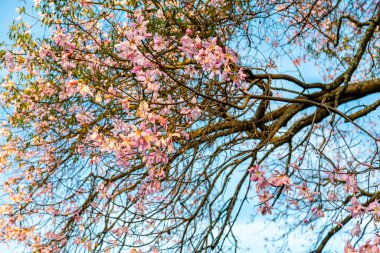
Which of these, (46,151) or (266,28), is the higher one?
(266,28)

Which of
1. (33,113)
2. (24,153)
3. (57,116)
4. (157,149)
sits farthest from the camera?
(24,153)

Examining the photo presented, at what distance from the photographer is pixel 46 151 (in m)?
6.84

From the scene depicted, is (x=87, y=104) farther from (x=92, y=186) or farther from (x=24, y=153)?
(x=24, y=153)

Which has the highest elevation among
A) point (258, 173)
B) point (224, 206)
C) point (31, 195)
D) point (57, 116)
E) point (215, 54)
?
point (57, 116)

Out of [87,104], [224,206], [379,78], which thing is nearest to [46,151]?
[87,104]

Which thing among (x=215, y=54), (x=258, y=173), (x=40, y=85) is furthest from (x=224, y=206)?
(x=40, y=85)

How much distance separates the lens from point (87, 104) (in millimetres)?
6180

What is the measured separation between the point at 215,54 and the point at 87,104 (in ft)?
8.94

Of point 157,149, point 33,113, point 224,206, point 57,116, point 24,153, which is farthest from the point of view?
point 24,153

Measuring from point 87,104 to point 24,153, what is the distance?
165cm

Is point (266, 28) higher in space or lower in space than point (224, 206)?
higher

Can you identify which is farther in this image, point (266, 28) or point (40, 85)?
point (40, 85)

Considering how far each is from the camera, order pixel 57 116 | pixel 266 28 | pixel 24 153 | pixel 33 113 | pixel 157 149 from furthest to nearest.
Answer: pixel 24 153 → pixel 33 113 → pixel 57 116 → pixel 266 28 → pixel 157 149

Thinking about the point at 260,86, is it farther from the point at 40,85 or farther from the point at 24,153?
the point at 24,153
